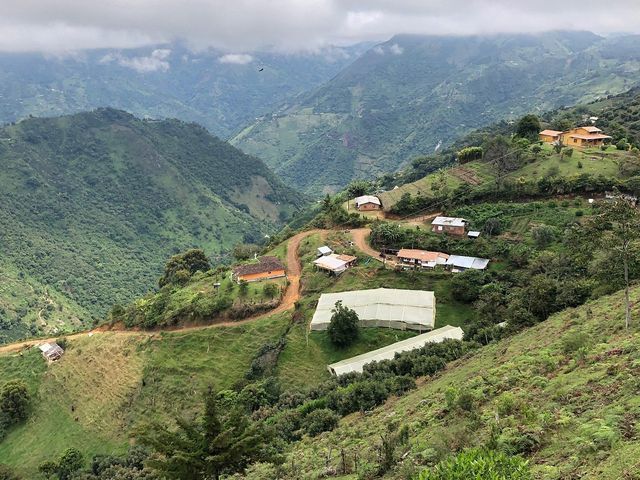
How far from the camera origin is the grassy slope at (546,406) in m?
13.4

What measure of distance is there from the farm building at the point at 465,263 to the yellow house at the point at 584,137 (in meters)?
37.2

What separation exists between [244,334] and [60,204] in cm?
14149

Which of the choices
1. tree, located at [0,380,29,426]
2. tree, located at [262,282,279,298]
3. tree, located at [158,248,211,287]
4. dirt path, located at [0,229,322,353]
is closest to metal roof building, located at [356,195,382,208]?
dirt path, located at [0,229,322,353]

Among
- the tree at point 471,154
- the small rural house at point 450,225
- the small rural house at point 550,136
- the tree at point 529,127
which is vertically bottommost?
the small rural house at point 450,225

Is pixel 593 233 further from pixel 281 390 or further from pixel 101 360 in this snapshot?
pixel 101 360

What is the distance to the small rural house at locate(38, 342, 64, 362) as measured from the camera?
59.1 m

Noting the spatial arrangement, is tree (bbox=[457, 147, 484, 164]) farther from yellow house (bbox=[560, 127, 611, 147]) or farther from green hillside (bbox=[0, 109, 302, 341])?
green hillside (bbox=[0, 109, 302, 341])

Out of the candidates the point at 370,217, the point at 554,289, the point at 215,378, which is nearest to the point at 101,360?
the point at 215,378

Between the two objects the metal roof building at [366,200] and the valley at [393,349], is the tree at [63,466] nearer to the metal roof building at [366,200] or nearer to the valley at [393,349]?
the valley at [393,349]

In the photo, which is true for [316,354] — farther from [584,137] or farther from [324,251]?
[584,137]

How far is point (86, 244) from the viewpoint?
152750 millimetres

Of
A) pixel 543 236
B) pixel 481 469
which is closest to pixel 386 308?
pixel 543 236

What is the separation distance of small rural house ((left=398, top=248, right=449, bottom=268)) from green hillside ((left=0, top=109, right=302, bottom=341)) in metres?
82.7

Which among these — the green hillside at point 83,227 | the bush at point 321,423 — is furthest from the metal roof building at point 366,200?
the green hillside at point 83,227
